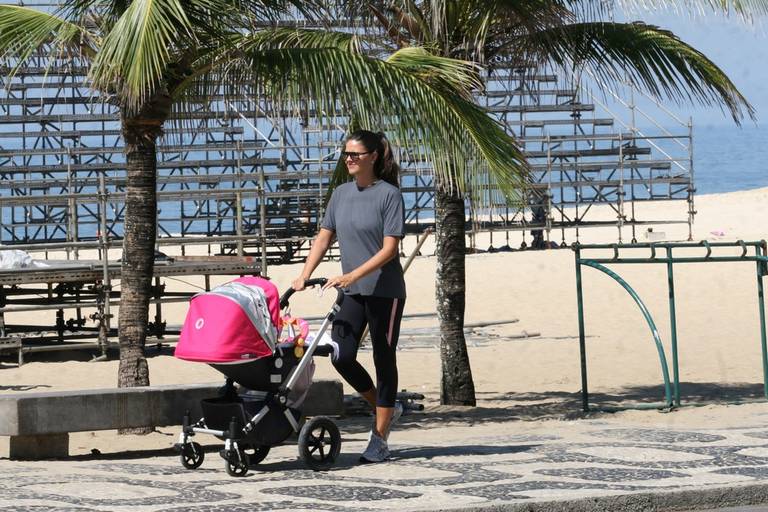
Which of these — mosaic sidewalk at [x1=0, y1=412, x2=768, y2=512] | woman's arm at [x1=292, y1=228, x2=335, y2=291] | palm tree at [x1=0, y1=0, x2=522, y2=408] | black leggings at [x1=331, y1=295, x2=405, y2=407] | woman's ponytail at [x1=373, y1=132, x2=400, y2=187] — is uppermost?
palm tree at [x1=0, y1=0, x2=522, y2=408]

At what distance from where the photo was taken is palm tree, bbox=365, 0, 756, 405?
11672 mm

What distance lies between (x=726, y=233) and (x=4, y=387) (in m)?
26.5

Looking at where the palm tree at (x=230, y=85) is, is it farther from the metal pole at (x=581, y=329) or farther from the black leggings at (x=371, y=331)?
the black leggings at (x=371, y=331)

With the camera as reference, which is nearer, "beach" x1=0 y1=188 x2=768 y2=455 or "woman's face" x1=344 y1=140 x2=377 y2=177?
"woman's face" x1=344 y1=140 x2=377 y2=177

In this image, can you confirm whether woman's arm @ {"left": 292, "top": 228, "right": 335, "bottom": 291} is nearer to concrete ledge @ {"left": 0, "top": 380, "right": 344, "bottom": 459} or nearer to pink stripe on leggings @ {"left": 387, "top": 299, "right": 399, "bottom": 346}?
pink stripe on leggings @ {"left": 387, "top": 299, "right": 399, "bottom": 346}

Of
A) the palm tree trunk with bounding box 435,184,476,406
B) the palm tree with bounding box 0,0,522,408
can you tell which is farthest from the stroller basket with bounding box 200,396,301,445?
the palm tree trunk with bounding box 435,184,476,406

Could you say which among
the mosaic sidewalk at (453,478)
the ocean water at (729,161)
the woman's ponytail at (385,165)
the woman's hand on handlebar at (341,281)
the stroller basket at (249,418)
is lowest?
the mosaic sidewalk at (453,478)

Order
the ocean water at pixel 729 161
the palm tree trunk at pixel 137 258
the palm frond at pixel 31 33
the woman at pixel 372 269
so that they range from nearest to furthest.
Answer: the woman at pixel 372 269, the palm frond at pixel 31 33, the palm tree trunk at pixel 137 258, the ocean water at pixel 729 161

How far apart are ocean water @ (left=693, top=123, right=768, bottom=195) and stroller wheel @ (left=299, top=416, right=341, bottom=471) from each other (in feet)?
215

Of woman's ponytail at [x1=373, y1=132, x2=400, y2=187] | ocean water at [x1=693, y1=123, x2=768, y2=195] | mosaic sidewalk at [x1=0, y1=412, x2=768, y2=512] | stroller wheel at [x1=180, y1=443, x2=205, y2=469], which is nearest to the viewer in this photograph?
mosaic sidewalk at [x1=0, y1=412, x2=768, y2=512]

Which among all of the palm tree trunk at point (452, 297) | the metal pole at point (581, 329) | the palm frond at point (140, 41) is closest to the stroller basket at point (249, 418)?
the palm frond at point (140, 41)

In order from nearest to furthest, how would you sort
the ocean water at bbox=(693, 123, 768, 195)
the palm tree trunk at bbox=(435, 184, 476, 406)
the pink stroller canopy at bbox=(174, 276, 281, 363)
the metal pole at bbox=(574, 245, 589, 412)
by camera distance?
the pink stroller canopy at bbox=(174, 276, 281, 363) < the metal pole at bbox=(574, 245, 589, 412) < the palm tree trunk at bbox=(435, 184, 476, 406) < the ocean water at bbox=(693, 123, 768, 195)

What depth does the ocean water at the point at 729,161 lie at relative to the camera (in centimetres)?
9070

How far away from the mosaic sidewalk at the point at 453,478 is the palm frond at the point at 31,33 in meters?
2.98
